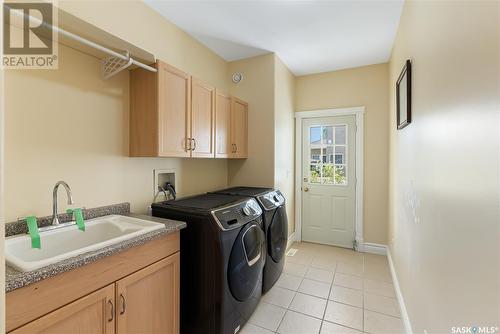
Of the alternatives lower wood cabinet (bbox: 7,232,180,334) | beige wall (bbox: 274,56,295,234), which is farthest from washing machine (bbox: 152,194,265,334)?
beige wall (bbox: 274,56,295,234)

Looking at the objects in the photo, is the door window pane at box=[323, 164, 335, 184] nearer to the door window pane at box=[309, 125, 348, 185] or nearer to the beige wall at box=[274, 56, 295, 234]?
the door window pane at box=[309, 125, 348, 185]

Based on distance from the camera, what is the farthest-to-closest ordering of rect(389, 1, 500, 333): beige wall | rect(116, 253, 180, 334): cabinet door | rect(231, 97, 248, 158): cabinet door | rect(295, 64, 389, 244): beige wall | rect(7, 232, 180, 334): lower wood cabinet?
1. rect(295, 64, 389, 244): beige wall
2. rect(231, 97, 248, 158): cabinet door
3. rect(116, 253, 180, 334): cabinet door
4. rect(7, 232, 180, 334): lower wood cabinet
5. rect(389, 1, 500, 333): beige wall

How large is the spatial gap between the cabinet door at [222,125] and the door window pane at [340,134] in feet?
5.67

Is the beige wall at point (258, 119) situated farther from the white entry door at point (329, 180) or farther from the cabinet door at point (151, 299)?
the cabinet door at point (151, 299)

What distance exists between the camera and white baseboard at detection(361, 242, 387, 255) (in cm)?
321

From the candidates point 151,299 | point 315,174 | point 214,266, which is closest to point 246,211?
point 214,266

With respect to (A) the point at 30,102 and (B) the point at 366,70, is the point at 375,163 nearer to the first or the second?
(B) the point at 366,70

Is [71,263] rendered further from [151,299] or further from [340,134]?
[340,134]

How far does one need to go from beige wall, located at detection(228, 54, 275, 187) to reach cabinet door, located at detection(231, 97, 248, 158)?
2.3 inches

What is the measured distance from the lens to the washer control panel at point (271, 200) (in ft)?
7.31

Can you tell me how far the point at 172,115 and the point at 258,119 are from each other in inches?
50.8

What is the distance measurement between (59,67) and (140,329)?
1616 millimetres

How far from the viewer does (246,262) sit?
1.75m

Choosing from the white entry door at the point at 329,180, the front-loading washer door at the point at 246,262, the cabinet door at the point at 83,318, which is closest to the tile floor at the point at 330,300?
the front-loading washer door at the point at 246,262
